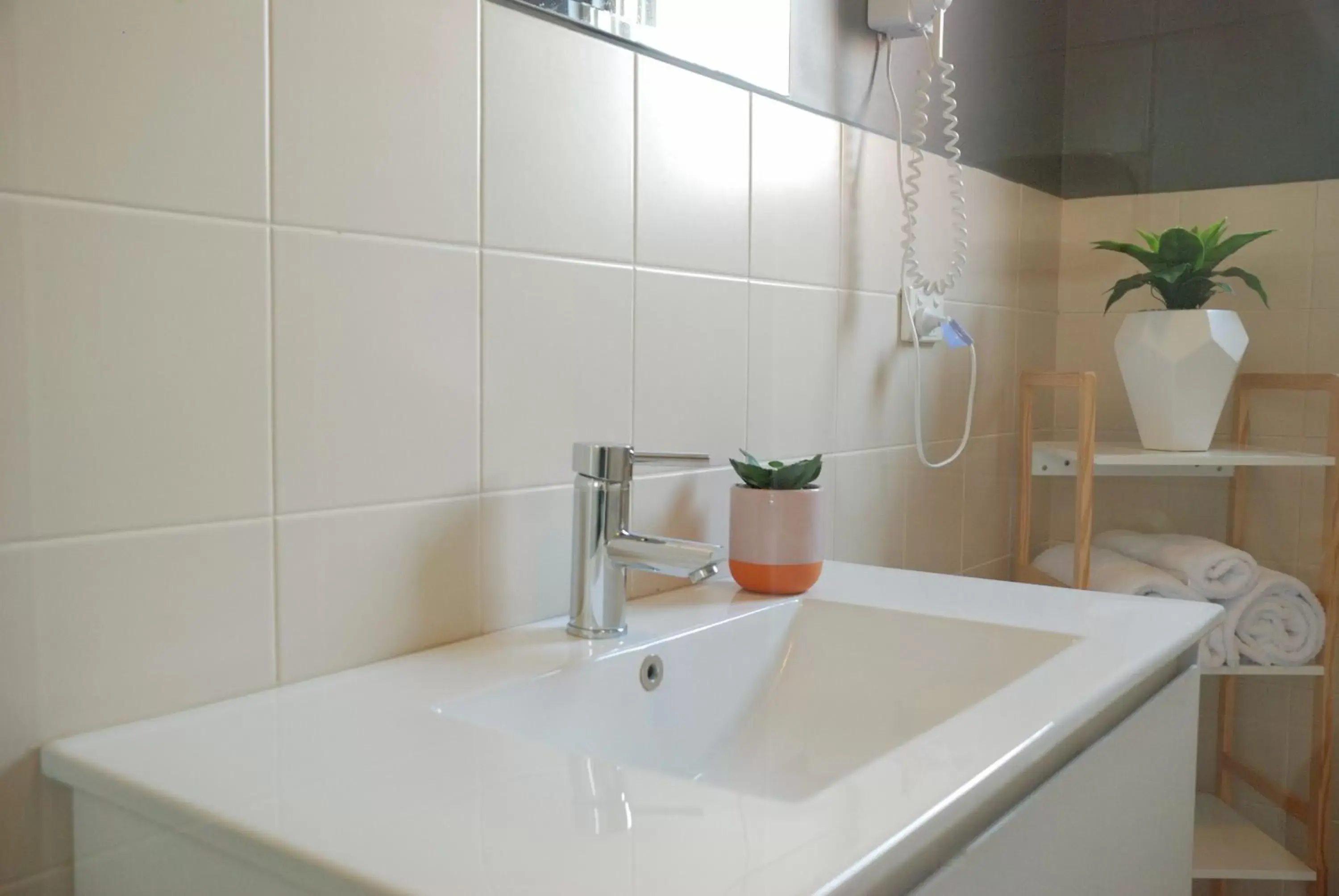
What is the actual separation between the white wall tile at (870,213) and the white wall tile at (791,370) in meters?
0.09

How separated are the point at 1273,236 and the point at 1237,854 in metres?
1.05

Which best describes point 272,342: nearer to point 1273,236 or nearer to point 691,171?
point 691,171

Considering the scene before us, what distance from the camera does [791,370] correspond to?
1.44 m

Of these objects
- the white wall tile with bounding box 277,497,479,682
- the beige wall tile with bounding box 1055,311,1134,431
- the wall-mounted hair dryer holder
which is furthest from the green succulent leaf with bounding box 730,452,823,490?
the beige wall tile with bounding box 1055,311,1134,431

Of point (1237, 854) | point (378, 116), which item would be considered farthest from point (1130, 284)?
point (378, 116)

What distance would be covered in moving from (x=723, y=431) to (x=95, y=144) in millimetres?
760

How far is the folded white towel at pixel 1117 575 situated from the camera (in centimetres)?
177

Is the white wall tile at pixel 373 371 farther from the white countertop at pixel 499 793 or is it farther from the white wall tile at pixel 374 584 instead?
the white countertop at pixel 499 793

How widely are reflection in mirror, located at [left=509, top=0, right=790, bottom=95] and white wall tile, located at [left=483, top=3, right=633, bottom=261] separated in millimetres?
22

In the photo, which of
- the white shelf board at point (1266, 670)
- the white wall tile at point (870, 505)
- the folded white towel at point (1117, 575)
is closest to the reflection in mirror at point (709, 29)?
the white wall tile at point (870, 505)

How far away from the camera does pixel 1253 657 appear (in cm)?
182

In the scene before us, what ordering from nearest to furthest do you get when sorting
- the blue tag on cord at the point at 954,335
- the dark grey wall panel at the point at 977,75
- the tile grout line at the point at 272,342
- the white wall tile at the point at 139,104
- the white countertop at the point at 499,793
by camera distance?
the white countertop at the point at 499,793 → the white wall tile at the point at 139,104 → the tile grout line at the point at 272,342 → the dark grey wall panel at the point at 977,75 → the blue tag on cord at the point at 954,335

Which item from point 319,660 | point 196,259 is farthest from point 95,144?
point 319,660

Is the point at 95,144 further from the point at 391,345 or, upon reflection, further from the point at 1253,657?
the point at 1253,657
